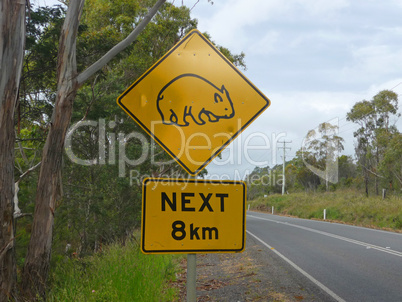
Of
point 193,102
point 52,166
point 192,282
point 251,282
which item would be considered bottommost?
point 251,282

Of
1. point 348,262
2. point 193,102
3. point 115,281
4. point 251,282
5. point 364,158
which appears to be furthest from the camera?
point 364,158

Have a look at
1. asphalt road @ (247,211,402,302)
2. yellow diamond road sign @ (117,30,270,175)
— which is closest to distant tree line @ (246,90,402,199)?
asphalt road @ (247,211,402,302)

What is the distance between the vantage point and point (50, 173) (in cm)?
706

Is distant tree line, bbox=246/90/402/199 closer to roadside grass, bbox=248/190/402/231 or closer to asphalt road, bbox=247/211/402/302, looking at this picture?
roadside grass, bbox=248/190/402/231

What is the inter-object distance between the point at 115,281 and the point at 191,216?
12.6 feet

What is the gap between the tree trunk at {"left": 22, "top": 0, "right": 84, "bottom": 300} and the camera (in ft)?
22.5

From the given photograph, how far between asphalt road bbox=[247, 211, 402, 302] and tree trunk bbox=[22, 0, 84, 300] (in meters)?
4.83

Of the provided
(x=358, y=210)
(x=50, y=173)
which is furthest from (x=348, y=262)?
(x=358, y=210)

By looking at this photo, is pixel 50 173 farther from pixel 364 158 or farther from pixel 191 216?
pixel 364 158

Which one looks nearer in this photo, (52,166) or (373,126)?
(52,166)

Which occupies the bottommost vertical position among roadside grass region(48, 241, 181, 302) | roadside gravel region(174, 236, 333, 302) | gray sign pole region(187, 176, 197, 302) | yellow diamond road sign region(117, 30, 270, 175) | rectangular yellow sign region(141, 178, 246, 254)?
roadside gravel region(174, 236, 333, 302)

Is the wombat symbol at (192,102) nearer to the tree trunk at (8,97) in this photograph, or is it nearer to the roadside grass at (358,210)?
the tree trunk at (8,97)

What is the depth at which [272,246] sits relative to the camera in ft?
45.6

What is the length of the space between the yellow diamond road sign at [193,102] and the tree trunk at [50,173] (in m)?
4.37
